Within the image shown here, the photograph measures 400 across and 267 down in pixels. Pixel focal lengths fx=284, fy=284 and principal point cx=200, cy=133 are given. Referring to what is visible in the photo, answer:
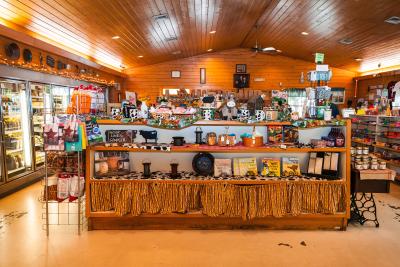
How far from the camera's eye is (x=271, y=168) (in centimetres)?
376

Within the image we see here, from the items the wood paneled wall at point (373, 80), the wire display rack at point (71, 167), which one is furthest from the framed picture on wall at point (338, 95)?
the wire display rack at point (71, 167)

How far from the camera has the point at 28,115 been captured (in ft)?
18.3

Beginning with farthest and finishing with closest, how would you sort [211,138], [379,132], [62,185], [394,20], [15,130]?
[379,132] → [15,130] → [394,20] → [211,138] → [62,185]

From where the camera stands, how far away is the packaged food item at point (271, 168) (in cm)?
373

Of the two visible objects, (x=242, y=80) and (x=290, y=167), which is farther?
(x=242, y=80)

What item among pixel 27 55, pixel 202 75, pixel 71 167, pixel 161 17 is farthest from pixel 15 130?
pixel 202 75

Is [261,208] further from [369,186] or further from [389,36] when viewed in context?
[389,36]

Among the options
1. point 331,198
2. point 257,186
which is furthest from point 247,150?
point 331,198

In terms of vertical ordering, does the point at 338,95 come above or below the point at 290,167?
above

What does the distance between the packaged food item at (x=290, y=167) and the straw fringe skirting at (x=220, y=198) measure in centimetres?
22

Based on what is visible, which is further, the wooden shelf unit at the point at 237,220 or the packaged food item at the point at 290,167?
the packaged food item at the point at 290,167

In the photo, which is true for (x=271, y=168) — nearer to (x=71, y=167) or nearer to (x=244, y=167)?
(x=244, y=167)

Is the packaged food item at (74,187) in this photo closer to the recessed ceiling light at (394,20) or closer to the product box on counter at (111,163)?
the product box on counter at (111,163)

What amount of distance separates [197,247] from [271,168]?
140cm
